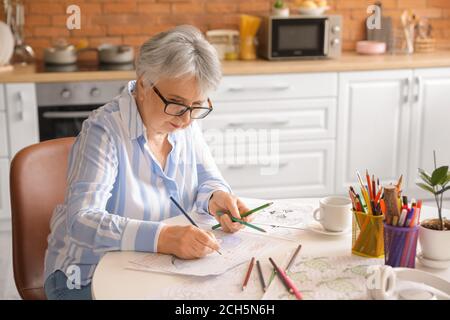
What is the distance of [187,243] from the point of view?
1566 mm

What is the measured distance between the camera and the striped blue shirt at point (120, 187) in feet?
5.45

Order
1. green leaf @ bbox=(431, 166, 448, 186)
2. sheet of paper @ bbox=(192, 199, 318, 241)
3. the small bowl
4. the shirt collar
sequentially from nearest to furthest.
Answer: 1. green leaf @ bbox=(431, 166, 448, 186)
2. sheet of paper @ bbox=(192, 199, 318, 241)
3. the shirt collar
4. the small bowl

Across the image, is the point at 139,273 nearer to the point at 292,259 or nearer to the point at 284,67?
the point at 292,259

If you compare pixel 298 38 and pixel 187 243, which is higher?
pixel 298 38

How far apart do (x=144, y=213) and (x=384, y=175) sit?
8.33ft

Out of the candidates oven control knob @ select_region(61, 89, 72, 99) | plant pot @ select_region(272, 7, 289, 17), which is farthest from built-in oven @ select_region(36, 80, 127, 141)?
plant pot @ select_region(272, 7, 289, 17)

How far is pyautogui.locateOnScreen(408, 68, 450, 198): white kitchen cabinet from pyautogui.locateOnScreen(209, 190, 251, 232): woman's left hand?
2.43 m

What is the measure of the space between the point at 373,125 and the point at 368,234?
254cm

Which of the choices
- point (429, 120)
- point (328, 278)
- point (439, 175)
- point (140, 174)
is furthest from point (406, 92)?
→ point (328, 278)

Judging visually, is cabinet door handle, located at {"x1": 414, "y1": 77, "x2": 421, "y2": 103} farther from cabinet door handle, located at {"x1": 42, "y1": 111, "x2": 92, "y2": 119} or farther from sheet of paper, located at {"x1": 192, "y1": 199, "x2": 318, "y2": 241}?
sheet of paper, located at {"x1": 192, "y1": 199, "x2": 318, "y2": 241}

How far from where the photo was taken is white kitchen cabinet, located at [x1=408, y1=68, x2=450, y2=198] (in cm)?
402

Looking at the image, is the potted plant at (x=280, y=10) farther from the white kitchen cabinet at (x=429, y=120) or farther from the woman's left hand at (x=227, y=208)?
the woman's left hand at (x=227, y=208)

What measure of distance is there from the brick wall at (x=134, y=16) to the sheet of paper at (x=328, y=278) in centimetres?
292

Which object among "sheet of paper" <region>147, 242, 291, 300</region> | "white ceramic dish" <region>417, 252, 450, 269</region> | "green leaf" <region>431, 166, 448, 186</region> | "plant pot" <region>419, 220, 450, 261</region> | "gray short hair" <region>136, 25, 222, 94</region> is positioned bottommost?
"sheet of paper" <region>147, 242, 291, 300</region>
